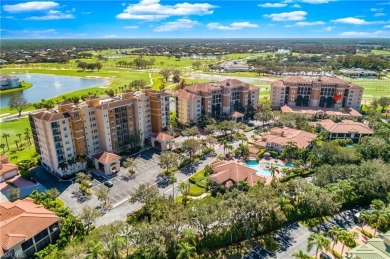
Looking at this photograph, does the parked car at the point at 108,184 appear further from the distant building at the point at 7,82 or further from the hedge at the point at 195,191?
the distant building at the point at 7,82

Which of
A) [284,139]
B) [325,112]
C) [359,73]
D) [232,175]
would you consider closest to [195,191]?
[232,175]

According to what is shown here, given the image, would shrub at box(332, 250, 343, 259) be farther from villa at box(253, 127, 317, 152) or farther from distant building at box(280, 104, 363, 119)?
distant building at box(280, 104, 363, 119)

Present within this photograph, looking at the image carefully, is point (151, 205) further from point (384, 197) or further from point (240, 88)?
point (240, 88)

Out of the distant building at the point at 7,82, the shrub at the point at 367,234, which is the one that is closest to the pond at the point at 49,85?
the distant building at the point at 7,82

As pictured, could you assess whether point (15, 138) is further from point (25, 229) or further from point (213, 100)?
point (213, 100)

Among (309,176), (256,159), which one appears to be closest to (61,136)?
(256,159)
